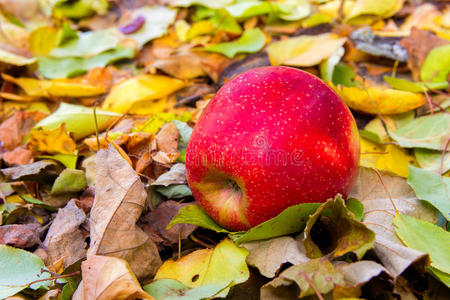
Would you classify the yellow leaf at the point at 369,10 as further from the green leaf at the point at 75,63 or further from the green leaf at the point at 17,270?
the green leaf at the point at 17,270

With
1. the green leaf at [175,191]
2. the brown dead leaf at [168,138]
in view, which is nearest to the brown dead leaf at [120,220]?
the green leaf at [175,191]

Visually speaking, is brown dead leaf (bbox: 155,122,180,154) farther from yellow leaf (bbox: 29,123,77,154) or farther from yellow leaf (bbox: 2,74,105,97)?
yellow leaf (bbox: 2,74,105,97)

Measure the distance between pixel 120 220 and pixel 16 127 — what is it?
2.76 ft

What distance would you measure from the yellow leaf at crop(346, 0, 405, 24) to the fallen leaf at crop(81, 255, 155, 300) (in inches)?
65.1

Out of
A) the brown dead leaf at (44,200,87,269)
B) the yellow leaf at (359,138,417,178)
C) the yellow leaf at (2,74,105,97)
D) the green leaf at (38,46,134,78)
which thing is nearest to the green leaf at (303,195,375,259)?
the yellow leaf at (359,138,417,178)

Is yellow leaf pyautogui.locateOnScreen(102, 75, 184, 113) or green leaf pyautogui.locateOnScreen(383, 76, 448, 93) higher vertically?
green leaf pyautogui.locateOnScreen(383, 76, 448, 93)

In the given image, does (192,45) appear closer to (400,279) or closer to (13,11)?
(13,11)

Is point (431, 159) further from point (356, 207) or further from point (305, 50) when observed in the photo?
point (305, 50)

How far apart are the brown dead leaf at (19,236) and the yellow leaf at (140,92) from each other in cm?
64

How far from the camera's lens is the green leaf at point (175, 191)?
3.78 feet

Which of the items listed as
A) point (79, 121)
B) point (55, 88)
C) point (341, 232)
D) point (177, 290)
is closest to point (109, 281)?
point (177, 290)

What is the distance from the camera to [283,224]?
36.4 inches

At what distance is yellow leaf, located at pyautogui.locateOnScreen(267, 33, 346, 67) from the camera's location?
1605 millimetres

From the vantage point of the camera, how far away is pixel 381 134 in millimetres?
1381
